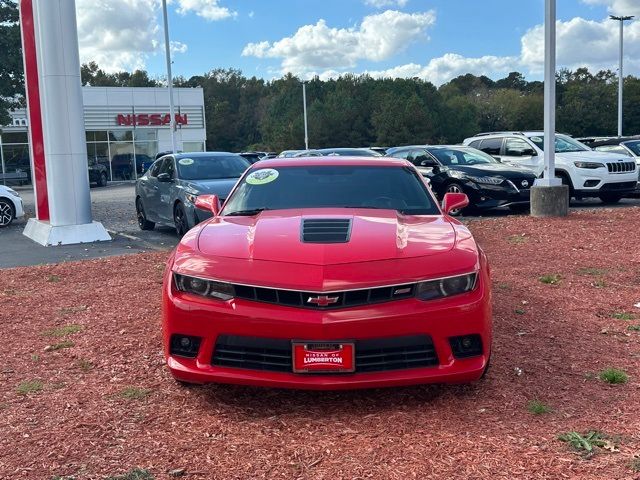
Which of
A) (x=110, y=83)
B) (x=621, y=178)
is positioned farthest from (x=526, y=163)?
(x=110, y=83)

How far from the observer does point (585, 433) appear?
349 cm

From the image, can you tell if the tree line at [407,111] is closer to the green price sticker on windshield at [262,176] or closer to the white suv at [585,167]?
the white suv at [585,167]

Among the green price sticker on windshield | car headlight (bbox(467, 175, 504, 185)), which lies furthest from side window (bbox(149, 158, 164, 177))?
the green price sticker on windshield

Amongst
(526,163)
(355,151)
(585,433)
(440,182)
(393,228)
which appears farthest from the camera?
(355,151)

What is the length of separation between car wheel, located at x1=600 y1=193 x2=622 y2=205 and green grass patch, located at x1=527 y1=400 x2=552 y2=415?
13.2 m

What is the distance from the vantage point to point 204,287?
3.88 metres

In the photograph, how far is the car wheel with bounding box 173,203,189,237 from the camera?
11.7m

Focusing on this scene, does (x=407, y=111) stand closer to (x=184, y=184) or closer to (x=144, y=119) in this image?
(x=144, y=119)

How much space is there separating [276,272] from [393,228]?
0.93 m

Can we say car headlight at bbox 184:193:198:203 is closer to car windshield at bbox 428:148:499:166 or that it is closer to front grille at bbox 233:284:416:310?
car windshield at bbox 428:148:499:166

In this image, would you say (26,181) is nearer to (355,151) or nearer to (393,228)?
(355,151)

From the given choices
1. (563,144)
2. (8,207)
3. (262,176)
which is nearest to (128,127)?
(8,207)

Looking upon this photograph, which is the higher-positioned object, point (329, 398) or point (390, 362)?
point (390, 362)

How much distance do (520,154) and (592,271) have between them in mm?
9154
